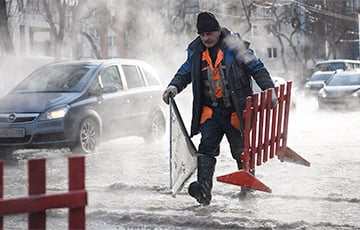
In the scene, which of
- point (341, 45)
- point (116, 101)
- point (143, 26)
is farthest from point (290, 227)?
point (341, 45)

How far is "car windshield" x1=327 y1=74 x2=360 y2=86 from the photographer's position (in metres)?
23.7

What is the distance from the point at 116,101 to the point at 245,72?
17.4 ft

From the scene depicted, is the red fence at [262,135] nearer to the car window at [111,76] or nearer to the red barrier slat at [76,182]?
the red barrier slat at [76,182]

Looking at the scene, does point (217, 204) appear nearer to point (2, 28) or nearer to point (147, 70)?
point (147, 70)

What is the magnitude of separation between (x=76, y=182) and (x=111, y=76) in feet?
28.5

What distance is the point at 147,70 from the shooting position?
41.9 ft

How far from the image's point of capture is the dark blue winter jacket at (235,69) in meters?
6.25

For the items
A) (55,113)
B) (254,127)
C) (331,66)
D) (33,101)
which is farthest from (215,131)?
(331,66)

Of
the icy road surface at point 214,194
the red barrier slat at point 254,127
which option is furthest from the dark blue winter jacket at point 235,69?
the icy road surface at point 214,194

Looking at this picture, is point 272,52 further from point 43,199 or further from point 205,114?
point 43,199

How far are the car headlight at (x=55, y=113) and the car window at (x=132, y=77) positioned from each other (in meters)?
1.81

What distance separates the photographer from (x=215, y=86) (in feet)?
20.8

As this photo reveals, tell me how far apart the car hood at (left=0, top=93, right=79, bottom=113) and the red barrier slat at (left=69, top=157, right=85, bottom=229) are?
732 cm

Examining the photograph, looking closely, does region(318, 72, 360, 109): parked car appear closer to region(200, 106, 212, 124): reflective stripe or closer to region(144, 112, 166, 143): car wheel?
region(144, 112, 166, 143): car wheel
